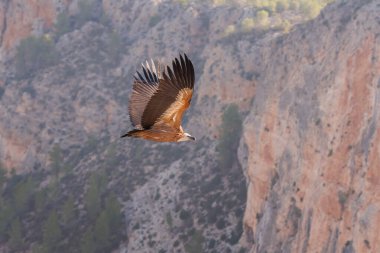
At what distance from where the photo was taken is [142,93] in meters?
9.79

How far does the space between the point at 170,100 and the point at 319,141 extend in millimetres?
33695

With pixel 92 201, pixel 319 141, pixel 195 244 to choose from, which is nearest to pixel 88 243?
pixel 92 201

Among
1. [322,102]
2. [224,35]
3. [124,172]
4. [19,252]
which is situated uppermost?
[224,35]

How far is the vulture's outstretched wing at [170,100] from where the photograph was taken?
29.3 feet

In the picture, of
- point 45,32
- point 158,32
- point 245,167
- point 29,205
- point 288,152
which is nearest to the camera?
point 288,152

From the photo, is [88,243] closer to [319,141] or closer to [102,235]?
[102,235]

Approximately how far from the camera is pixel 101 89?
76562 mm

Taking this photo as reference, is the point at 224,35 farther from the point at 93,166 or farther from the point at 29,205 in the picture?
the point at 29,205

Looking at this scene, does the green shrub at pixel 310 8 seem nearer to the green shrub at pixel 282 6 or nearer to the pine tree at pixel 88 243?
the green shrub at pixel 282 6

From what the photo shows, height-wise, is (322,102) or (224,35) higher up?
(224,35)

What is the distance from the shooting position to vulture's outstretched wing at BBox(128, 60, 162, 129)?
9.70 meters

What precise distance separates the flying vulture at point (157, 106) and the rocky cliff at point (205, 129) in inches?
1027

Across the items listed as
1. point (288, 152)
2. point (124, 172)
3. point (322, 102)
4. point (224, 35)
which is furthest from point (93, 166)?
point (322, 102)

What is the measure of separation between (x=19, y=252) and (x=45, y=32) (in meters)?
37.3
